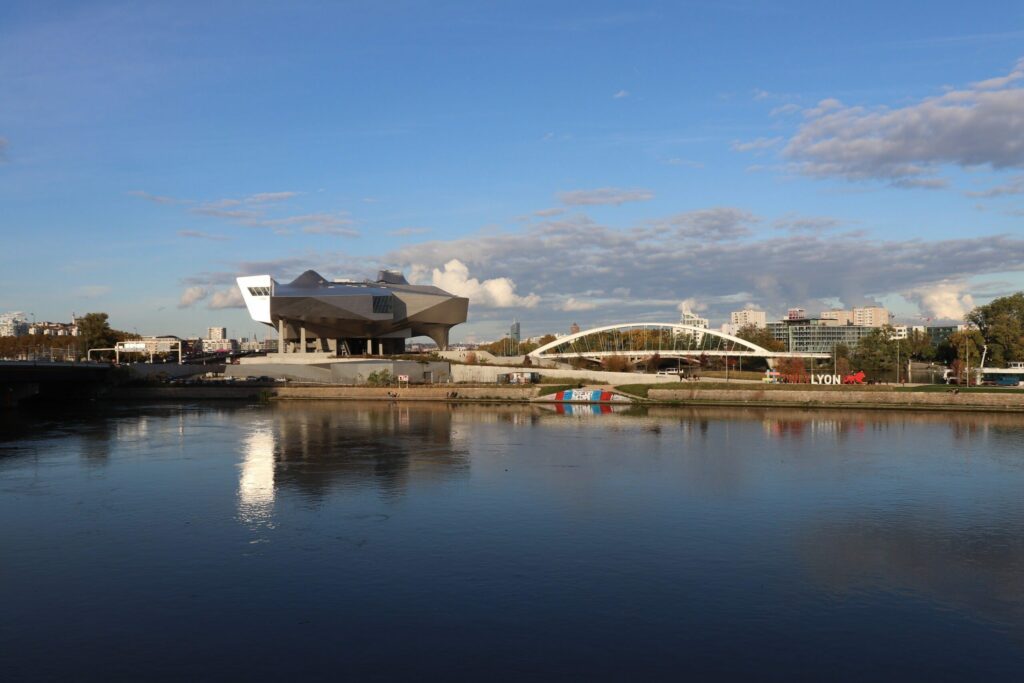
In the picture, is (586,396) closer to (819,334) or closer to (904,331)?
(819,334)

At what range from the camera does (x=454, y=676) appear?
10273 mm

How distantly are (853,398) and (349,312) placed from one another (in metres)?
40.4

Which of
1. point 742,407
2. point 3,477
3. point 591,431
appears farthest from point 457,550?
point 742,407

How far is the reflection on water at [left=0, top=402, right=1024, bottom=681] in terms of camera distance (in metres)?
10.9

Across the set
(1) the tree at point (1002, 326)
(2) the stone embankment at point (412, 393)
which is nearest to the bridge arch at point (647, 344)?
(1) the tree at point (1002, 326)

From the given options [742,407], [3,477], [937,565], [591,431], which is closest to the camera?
[937,565]

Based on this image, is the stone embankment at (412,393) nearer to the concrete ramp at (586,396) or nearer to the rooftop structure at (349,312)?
the concrete ramp at (586,396)

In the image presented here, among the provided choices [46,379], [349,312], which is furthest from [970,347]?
[46,379]

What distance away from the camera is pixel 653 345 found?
339 feet

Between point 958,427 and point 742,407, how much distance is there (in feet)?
43.8

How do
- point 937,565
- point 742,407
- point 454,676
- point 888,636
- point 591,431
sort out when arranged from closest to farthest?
point 454,676, point 888,636, point 937,565, point 591,431, point 742,407

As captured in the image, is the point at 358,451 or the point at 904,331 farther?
the point at 904,331

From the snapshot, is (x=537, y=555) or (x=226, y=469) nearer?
(x=537, y=555)

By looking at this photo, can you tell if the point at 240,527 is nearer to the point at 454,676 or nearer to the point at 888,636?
the point at 454,676
